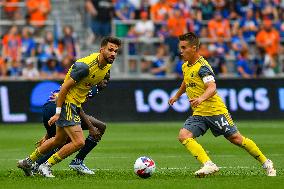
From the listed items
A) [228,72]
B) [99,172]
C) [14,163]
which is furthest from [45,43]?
[99,172]

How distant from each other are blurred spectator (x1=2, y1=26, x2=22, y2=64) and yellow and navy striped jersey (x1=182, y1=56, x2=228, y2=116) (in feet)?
53.1

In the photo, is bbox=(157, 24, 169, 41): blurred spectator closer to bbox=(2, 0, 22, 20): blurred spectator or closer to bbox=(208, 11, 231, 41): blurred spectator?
bbox=(208, 11, 231, 41): blurred spectator

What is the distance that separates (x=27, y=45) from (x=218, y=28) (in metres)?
6.38

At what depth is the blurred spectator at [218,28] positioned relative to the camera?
30.1 metres

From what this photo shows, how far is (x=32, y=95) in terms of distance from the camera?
26797 mm

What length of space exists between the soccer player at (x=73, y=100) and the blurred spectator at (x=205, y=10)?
18252 millimetres

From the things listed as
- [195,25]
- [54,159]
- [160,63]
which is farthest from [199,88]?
[195,25]

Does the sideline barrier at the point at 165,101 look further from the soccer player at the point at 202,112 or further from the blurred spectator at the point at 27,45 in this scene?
the soccer player at the point at 202,112

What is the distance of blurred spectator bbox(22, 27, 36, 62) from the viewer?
29.1 metres

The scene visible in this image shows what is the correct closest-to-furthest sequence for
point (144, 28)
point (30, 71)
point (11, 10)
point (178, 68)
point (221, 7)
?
point (30, 71), point (178, 68), point (144, 28), point (11, 10), point (221, 7)

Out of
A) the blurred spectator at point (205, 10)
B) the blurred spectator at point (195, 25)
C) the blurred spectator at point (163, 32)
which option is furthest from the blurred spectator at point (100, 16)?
the blurred spectator at point (205, 10)

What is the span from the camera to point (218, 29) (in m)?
30.2

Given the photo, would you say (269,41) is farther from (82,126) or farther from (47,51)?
(82,126)

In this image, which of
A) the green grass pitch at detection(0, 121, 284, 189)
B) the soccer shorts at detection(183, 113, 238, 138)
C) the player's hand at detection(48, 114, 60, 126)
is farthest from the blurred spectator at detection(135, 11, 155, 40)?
the player's hand at detection(48, 114, 60, 126)
